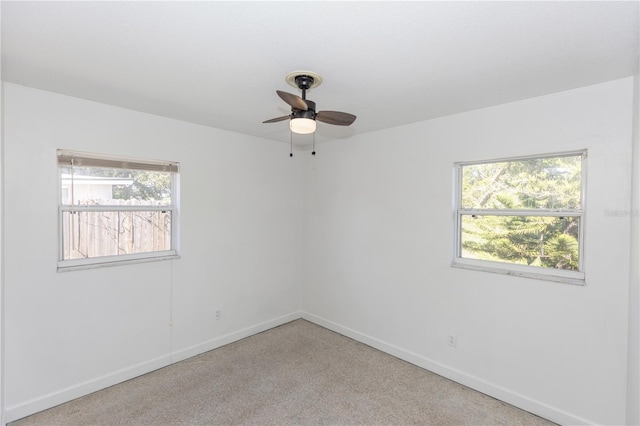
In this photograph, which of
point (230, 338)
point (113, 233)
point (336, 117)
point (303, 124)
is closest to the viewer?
point (303, 124)

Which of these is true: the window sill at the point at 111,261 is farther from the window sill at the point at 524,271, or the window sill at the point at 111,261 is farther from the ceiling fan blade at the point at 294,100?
the window sill at the point at 524,271

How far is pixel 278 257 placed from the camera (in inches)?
163

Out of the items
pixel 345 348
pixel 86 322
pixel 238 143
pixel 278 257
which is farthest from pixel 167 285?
pixel 345 348

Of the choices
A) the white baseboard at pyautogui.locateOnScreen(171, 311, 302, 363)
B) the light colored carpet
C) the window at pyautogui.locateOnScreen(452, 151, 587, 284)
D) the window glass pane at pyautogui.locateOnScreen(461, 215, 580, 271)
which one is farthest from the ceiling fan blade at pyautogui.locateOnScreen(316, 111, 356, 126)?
the white baseboard at pyautogui.locateOnScreen(171, 311, 302, 363)

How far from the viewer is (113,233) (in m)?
2.83

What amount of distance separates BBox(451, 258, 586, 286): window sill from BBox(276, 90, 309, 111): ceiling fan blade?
81.5 inches

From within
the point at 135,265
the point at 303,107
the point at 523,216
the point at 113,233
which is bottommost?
the point at 135,265

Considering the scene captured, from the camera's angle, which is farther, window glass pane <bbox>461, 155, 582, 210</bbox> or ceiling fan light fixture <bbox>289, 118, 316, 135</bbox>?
window glass pane <bbox>461, 155, 582, 210</bbox>

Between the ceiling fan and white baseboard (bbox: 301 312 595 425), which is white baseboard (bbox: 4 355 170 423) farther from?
the ceiling fan

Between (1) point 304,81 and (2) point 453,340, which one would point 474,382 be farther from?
(1) point 304,81

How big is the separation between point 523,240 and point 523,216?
0.67 ft

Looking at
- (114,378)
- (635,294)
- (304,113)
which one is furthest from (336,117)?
(114,378)

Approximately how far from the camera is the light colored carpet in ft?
7.52

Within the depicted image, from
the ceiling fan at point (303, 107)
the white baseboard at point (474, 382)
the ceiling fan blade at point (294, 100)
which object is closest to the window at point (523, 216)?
the white baseboard at point (474, 382)
